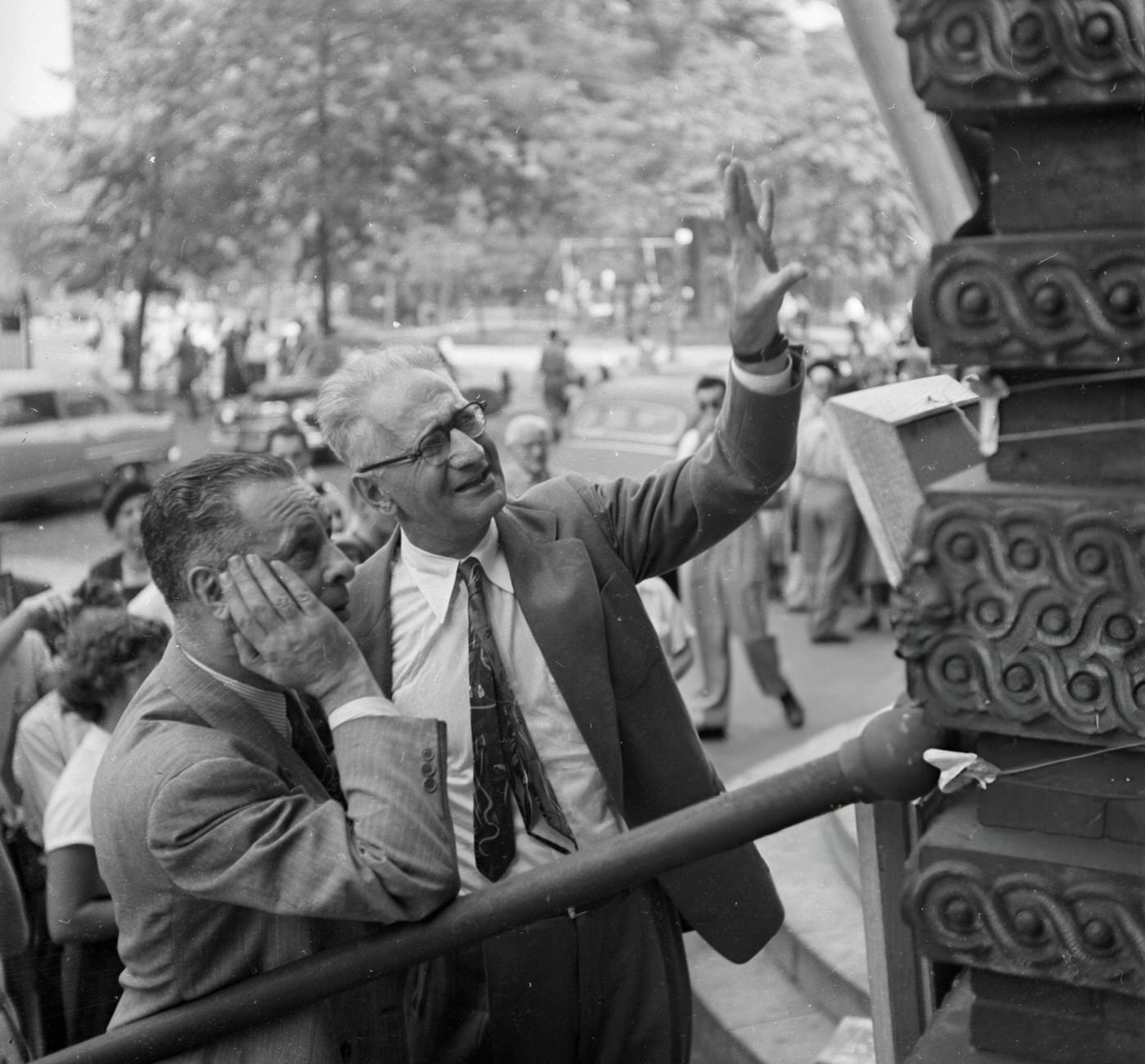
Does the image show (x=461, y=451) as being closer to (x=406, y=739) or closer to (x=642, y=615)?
(x=642, y=615)

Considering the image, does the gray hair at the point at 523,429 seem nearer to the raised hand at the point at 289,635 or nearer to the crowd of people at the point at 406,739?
the crowd of people at the point at 406,739

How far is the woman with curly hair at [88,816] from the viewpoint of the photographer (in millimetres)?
3184

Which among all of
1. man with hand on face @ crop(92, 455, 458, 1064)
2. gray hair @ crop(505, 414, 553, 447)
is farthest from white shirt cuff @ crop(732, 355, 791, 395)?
gray hair @ crop(505, 414, 553, 447)

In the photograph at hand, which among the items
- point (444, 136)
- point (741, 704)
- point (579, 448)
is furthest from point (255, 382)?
point (741, 704)

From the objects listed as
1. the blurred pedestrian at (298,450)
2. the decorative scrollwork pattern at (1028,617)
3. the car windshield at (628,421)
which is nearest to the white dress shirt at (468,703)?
the decorative scrollwork pattern at (1028,617)

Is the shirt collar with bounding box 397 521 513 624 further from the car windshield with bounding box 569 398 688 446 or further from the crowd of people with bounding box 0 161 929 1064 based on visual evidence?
the car windshield with bounding box 569 398 688 446

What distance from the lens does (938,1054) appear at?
173cm

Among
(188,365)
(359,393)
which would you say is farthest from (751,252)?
(188,365)

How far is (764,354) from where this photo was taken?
7.95 feet

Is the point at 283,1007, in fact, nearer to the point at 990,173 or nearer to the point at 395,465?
the point at 395,465

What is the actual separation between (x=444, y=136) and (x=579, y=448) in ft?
13.0

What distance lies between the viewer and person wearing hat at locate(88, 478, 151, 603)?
5.23 meters

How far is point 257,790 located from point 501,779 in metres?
0.51

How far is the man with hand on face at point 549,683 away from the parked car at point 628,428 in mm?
6288
